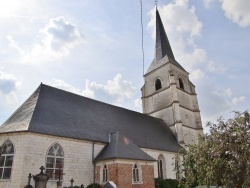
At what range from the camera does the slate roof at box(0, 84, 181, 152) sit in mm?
14258

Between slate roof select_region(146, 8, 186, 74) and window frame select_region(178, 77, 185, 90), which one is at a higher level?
slate roof select_region(146, 8, 186, 74)

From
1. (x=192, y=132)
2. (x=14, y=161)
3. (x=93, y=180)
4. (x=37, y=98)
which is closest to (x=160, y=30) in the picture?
(x=192, y=132)

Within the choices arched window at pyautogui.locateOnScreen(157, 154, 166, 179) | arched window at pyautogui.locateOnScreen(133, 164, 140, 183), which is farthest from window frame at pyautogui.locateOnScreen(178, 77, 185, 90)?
arched window at pyautogui.locateOnScreen(133, 164, 140, 183)

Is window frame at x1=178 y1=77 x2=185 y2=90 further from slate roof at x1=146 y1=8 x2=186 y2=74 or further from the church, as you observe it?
the church

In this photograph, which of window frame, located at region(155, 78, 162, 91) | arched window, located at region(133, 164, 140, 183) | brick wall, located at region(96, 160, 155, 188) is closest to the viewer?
brick wall, located at region(96, 160, 155, 188)

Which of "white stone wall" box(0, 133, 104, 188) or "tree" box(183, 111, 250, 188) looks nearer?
"tree" box(183, 111, 250, 188)

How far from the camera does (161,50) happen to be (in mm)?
31672

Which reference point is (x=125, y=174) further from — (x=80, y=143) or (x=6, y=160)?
(x=6, y=160)

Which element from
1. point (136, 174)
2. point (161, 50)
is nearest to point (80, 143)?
point (136, 174)

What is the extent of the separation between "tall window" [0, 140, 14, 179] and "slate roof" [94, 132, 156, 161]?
539 cm

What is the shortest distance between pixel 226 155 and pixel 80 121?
11.6m

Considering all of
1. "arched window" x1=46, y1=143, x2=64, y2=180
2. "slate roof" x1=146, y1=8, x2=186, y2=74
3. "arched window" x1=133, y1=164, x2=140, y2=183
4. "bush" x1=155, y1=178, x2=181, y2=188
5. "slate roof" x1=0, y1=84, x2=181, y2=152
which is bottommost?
"bush" x1=155, y1=178, x2=181, y2=188

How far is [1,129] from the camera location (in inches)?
553

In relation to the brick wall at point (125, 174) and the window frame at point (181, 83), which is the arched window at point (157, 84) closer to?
the window frame at point (181, 83)
